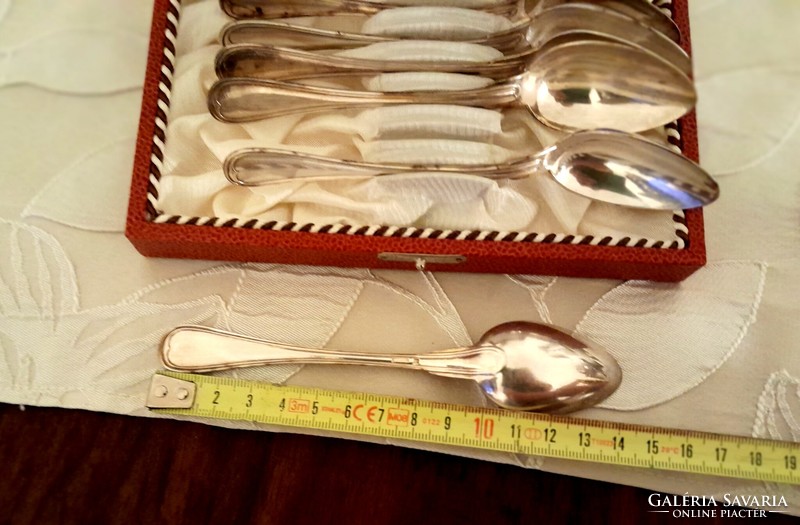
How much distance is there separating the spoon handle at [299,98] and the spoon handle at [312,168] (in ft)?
0.17

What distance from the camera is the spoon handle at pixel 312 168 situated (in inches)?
23.0

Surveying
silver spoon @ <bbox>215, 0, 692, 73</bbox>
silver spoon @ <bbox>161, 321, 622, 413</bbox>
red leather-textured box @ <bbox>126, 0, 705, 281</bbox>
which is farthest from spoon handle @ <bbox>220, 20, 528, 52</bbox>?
silver spoon @ <bbox>161, 321, 622, 413</bbox>

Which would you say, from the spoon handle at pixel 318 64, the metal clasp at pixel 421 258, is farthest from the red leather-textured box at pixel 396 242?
the spoon handle at pixel 318 64

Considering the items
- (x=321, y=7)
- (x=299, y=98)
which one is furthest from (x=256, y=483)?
(x=321, y=7)

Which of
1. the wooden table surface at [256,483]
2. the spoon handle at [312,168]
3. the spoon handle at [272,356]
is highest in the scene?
the spoon handle at [312,168]

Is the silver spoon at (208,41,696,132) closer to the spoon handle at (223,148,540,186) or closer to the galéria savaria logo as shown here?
the spoon handle at (223,148,540,186)

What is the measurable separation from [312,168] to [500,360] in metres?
0.25

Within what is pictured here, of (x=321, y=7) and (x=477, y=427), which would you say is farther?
(x=321, y=7)

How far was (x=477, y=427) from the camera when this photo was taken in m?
0.55

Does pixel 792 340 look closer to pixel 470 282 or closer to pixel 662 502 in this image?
pixel 662 502

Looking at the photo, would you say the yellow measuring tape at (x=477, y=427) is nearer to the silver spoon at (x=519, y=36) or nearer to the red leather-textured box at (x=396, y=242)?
the red leather-textured box at (x=396, y=242)

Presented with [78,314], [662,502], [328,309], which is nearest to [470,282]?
[328,309]

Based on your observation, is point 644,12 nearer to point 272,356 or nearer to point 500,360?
point 500,360

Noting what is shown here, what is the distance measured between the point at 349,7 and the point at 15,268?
16.7 inches
